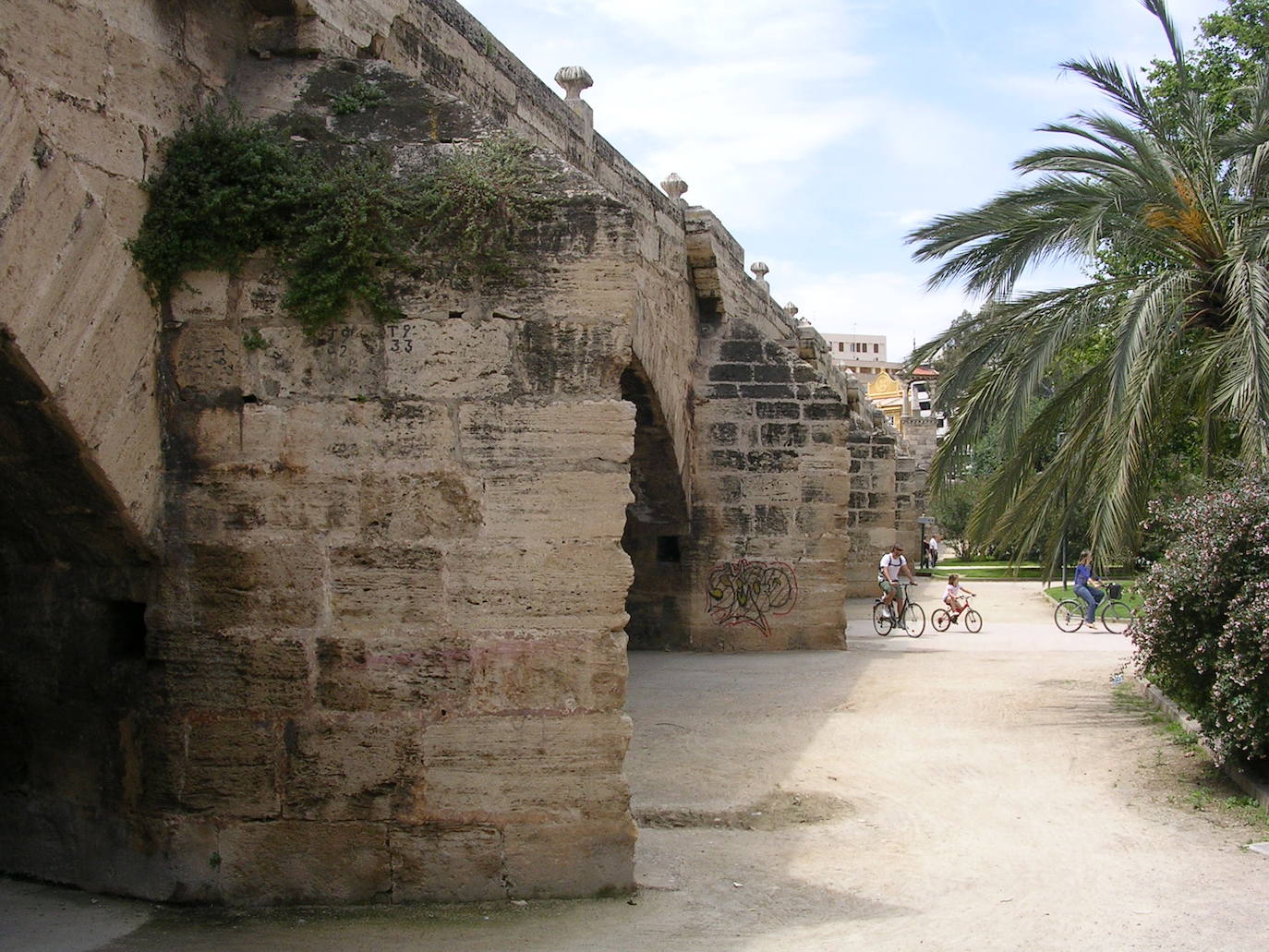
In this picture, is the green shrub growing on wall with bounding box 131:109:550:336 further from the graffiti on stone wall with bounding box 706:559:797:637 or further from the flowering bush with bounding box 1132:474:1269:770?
the graffiti on stone wall with bounding box 706:559:797:637

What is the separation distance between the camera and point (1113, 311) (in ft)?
34.4

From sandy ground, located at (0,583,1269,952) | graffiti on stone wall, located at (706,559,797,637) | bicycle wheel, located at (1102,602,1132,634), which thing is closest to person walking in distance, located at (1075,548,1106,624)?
bicycle wheel, located at (1102,602,1132,634)

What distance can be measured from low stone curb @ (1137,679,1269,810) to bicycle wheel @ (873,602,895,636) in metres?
6.39

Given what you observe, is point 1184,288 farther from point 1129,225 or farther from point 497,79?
point 497,79

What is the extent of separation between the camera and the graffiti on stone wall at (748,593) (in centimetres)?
1349

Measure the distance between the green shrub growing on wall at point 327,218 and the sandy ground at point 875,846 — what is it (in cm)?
212

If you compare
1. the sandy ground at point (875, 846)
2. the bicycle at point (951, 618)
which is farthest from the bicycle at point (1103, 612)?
the sandy ground at point (875, 846)

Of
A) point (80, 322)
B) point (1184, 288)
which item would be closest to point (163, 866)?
point (80, 322)

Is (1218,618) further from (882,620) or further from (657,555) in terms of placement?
(882,620)

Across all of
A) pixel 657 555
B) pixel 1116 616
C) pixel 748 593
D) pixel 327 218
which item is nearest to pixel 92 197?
pixel 327 218

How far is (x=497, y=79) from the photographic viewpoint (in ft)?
24.6

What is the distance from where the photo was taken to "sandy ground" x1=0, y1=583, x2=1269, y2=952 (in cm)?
443

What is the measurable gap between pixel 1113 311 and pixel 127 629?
8.22 metres

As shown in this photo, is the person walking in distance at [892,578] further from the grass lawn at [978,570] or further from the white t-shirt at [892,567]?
the grass lawn at [978,570]
